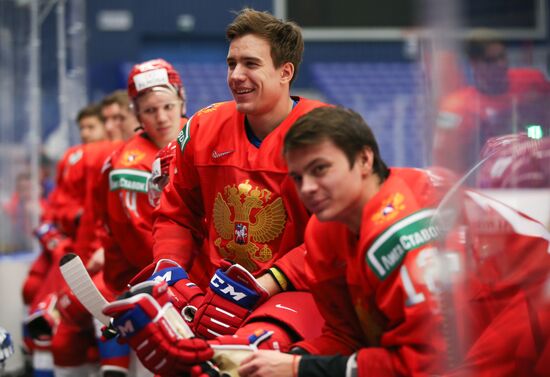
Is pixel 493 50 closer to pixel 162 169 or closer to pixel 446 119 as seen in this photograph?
pixel 446 119

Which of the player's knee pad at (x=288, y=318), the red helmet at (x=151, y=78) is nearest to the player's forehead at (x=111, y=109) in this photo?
the red helmet at (x=151, y=78)

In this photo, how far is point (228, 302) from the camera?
334 centimetres

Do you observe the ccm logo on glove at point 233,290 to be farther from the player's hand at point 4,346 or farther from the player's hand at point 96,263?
the player's hand at point 96,263

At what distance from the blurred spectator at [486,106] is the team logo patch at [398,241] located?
291 mm

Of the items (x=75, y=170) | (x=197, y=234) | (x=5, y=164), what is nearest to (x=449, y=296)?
(x=197, y=234)

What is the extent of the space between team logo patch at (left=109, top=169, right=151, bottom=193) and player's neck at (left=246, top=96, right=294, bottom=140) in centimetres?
125

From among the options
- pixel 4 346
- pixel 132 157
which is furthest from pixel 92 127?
pixel 4 346

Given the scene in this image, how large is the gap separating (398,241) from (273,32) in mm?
1088

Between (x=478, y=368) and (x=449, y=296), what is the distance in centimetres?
30

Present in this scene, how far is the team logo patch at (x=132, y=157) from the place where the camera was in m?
4.90

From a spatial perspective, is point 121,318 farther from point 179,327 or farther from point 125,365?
point 125,365

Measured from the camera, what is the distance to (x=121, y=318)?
2.90 meters

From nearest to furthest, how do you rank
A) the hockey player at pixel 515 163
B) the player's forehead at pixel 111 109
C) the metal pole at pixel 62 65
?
1. the hockey player at pixel 515 163
2. the player's forehead at pixel 111 109
3. the metal pole at pixel 62 65

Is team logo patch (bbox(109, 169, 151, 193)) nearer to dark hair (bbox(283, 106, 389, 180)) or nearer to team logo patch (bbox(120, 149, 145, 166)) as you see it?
team logo patch (bbox(120, 149, 145, 166))
